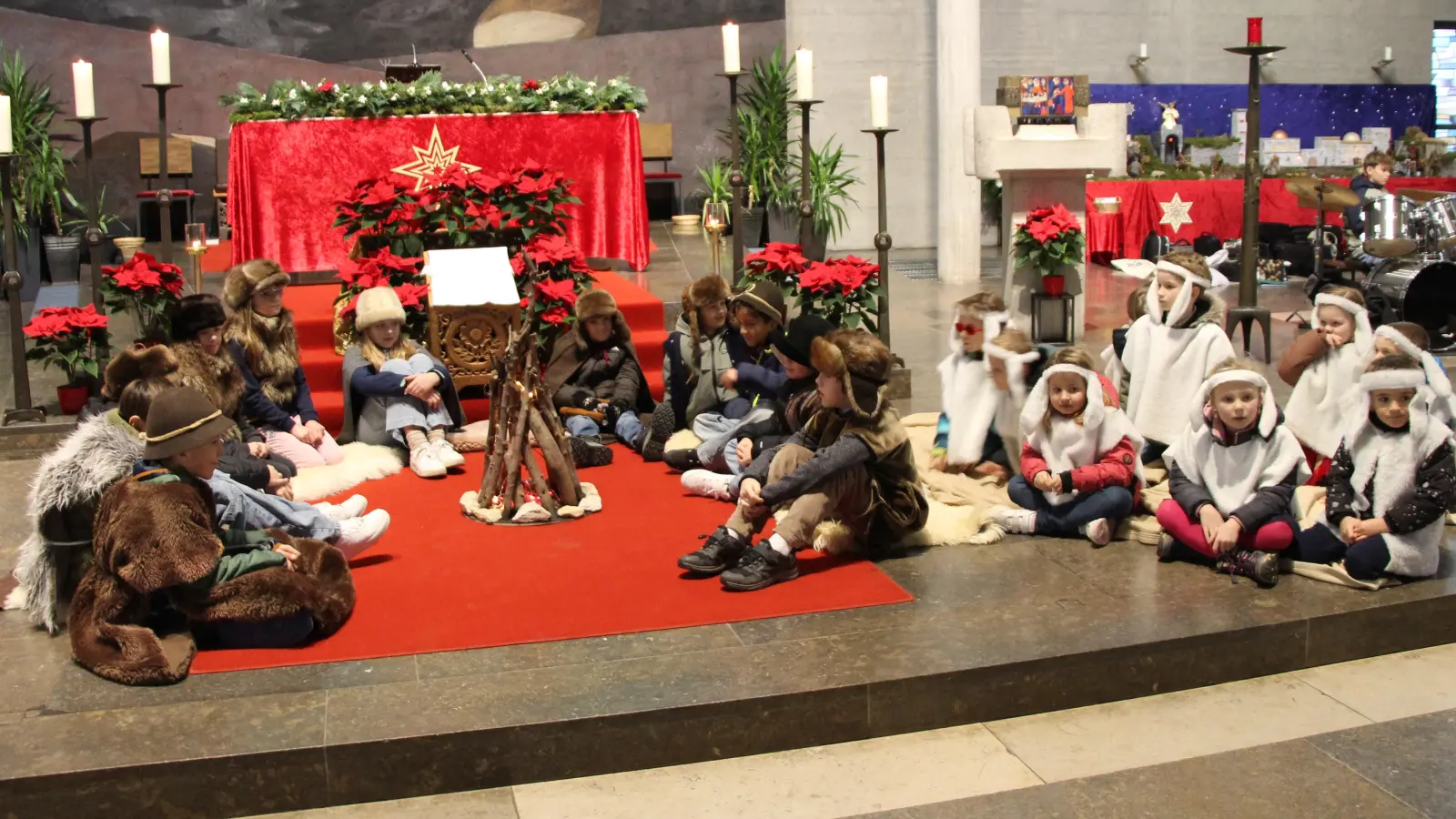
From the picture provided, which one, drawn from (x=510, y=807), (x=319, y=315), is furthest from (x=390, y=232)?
(x=510, y=807)

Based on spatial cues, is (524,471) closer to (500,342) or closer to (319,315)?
(500,342)

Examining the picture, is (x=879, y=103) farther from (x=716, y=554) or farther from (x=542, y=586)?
(x=542, y=586)

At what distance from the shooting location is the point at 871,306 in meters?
7.61

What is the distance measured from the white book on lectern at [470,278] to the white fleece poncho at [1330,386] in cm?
381

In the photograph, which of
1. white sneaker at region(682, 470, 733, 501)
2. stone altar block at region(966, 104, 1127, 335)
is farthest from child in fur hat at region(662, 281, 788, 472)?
stone altar block at region(966, 104, 1127, 335)

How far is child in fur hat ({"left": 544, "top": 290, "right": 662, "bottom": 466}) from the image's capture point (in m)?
7.11

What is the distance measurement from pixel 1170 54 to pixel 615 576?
14298mm

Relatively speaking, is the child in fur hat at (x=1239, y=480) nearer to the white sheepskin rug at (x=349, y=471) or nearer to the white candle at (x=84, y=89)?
the white sheepskin rug at (x=349, y=471)

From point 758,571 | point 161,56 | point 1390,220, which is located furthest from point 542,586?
point 1390,220

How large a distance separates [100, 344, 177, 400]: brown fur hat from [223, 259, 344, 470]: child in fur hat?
1295 millimetres

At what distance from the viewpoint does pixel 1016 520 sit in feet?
18.0

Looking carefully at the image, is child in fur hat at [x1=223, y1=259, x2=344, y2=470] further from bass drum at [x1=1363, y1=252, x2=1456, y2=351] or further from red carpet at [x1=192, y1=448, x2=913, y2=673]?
bass drum at [x1=1363, y1=252, x2=1456, y2=351]

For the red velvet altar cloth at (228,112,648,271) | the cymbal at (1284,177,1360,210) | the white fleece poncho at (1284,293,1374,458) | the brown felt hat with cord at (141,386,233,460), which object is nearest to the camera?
the brown felt hat with cord at (141,386,233,460)

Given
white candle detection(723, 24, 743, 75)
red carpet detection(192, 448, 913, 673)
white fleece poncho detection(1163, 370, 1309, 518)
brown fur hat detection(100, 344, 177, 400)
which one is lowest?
red carpet detection(192, 448, 913, 673)
